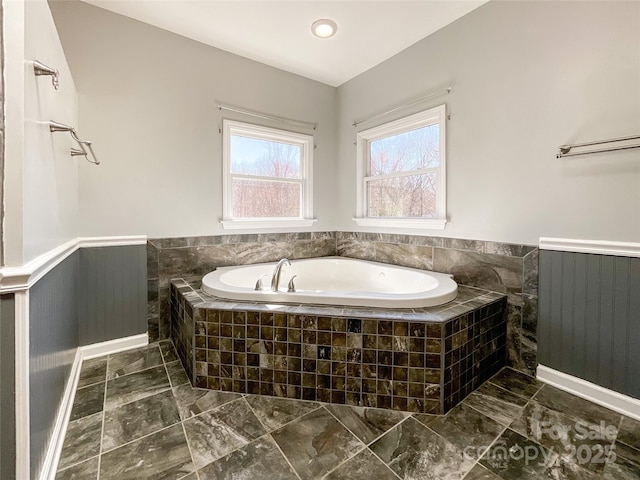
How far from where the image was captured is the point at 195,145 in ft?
8.11

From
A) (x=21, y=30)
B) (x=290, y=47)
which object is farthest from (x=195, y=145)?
(x=21, y=30)

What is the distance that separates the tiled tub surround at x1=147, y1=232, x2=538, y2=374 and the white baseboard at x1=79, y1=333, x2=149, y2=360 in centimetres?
8

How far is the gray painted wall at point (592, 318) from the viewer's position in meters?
1.47

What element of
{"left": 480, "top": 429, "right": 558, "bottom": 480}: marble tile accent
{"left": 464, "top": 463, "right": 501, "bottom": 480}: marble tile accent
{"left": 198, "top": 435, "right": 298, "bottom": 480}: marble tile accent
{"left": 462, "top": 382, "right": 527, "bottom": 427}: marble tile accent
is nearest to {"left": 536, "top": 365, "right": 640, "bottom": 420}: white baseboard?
{"left": 462, "top": 382, "right": 527, "bottom": 427}: marble tile accent

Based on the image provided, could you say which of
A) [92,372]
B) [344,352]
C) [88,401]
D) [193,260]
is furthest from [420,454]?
[193,260]

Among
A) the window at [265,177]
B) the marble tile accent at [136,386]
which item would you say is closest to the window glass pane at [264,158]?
the window at [265,177]

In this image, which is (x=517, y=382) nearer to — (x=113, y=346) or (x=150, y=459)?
(x=150, y=459)

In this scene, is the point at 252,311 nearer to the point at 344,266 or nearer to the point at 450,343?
the point at 450,343

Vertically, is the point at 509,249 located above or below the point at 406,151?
below

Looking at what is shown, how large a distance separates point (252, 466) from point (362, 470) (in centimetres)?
44

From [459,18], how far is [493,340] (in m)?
2.34

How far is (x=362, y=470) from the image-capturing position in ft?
3.71

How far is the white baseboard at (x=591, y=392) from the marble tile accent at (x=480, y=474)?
0.95 meters

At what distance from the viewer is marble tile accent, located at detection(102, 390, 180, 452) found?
1293mm
